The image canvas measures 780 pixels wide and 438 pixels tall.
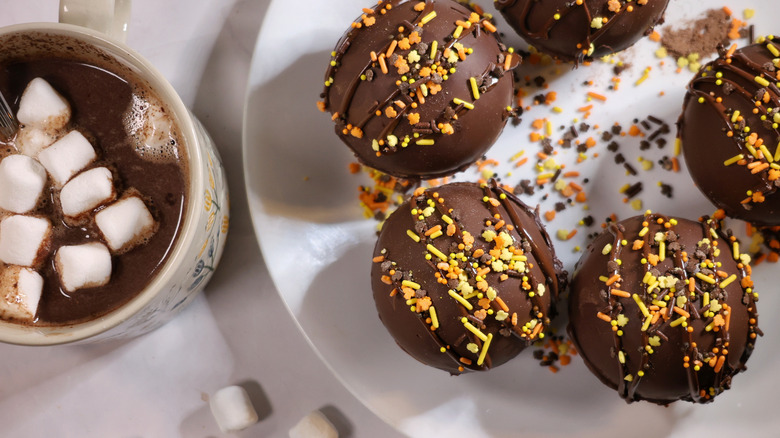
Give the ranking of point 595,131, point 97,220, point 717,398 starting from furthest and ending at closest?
1. point 595,131
2. point 717,398
3. point 97,220

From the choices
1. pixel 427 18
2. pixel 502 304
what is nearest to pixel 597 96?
pixel 427 18

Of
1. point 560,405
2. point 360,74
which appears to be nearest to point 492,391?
point 560,405

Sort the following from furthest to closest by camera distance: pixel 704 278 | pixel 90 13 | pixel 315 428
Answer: pixel 315 428 < pixel 704 278 < pixel 90 13

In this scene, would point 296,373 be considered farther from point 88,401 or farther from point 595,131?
point 595,131

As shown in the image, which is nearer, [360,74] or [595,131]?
[360,74]

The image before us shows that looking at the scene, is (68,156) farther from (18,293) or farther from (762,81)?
(762,81)

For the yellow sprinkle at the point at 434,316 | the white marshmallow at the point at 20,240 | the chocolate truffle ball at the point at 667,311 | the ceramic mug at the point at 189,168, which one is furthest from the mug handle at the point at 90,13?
the chocolate truffle ball at the point at 667,311

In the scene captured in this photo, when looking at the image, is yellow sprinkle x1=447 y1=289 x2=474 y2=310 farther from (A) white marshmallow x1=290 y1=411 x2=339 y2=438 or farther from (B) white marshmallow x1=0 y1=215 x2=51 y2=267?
(B) white marshmallow x1=0 y1=215 x2=51 y2=267

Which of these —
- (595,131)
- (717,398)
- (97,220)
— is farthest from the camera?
(595,131)
